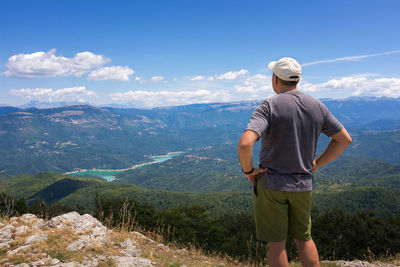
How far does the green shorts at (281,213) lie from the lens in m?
2.63

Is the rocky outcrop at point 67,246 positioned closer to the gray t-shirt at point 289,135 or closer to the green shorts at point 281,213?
the green shorts at point 281,213

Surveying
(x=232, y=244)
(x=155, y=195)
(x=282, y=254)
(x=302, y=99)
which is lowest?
(x=155, y=195)

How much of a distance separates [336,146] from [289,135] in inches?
40.7

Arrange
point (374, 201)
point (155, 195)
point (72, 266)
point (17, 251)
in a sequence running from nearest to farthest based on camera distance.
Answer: point (72, 266) → point (17, 251) → point (374, 201) → point (155, 195)

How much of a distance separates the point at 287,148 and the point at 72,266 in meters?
3.54

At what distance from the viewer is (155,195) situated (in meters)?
97.8

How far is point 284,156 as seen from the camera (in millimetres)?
2568

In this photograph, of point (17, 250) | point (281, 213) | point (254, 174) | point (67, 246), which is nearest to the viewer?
point (281, 213)

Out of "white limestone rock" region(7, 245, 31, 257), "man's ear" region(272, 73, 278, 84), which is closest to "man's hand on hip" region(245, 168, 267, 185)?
"man's ear" region(272, 73, 278, 84)

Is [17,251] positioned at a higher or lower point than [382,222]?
higher

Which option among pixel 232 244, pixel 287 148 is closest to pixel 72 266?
pixel 287 148

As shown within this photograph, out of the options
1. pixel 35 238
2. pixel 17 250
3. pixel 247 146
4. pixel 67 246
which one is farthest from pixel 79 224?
pixel 247 146

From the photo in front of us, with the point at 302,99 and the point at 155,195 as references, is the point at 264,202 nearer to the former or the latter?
the point at 302,99

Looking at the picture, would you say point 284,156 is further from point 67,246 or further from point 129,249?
point 67,246
